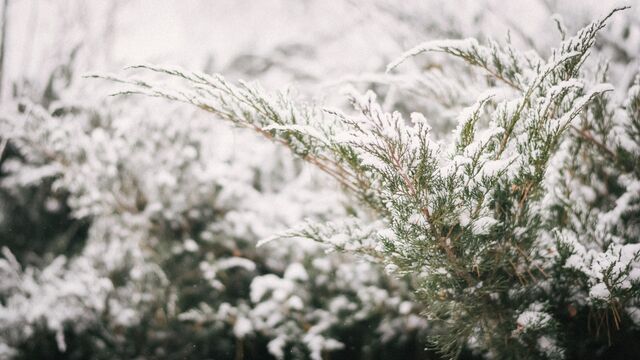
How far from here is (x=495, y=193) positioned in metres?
1.03

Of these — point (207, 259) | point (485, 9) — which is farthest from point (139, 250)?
point (485, 9)

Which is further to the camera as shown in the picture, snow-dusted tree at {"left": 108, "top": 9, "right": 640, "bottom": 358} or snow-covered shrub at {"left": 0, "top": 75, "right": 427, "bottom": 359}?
snow-covered shrub at {"left": 0, "top": 75, "right": 427, "bottom": 359}

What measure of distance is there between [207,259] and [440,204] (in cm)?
187

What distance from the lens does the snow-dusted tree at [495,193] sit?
0.87 meters

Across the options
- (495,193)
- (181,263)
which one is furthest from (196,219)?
(495,193)

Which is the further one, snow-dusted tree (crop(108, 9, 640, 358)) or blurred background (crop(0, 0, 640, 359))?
blurred background (crop(0, 0, 640, 359))

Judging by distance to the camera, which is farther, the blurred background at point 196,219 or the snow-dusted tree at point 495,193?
the blurred background at point 196,219

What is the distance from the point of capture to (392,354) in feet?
6.12

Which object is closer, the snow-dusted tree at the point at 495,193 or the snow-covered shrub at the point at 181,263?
the snow-dusted tree at the point at 495,193

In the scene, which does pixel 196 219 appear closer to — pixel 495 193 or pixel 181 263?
pixel 181 263

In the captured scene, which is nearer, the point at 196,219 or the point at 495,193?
the point at 495,193

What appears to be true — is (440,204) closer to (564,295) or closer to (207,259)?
(564,295)

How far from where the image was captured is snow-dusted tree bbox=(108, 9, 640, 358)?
0.87 meters

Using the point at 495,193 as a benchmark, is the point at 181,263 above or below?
above
